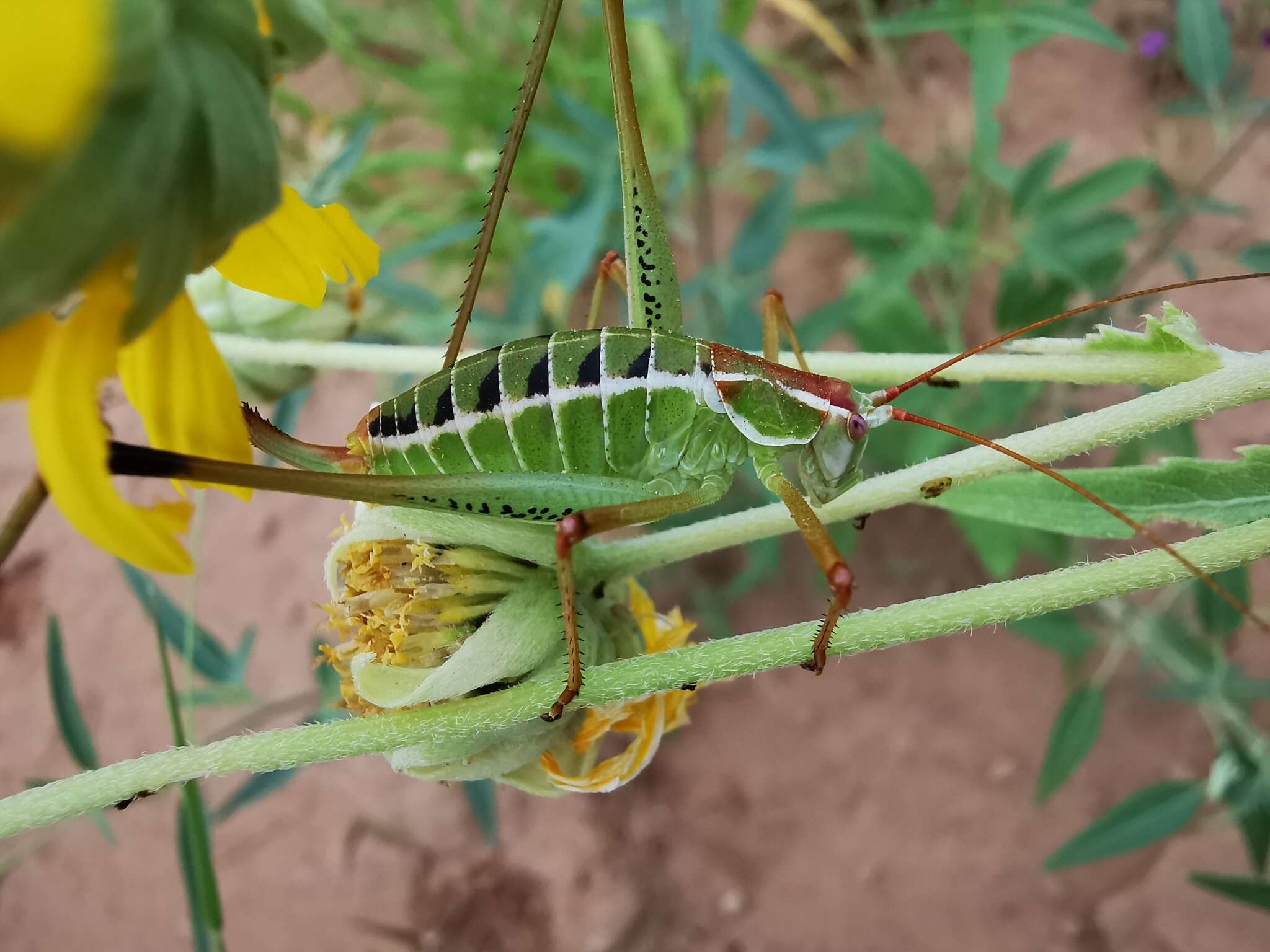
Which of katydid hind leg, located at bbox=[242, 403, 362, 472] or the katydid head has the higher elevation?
katydid hind leg, located at bbox=[242, 403, 362, 472]

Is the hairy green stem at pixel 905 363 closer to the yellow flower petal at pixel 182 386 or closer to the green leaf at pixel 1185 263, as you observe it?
the yellow flower petal at pixel 182 386

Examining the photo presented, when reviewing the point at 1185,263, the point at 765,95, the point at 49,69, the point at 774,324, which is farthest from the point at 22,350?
the point at 1185,263

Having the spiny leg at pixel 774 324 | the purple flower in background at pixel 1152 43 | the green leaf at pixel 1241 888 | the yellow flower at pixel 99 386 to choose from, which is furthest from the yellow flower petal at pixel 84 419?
the purple flower in background at pixel 1152 43

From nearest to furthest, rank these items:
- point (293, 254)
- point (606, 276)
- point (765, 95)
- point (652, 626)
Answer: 1. point (293, 254)
2. point (652, 626)
3. point (606, 276)
4. point (765, 95)

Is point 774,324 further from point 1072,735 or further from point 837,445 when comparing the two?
point 1072,735

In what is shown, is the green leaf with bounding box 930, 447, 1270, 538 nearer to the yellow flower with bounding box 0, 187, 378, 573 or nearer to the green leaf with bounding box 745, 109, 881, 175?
the yellow flower with bounding box 0, 187, 378, 573

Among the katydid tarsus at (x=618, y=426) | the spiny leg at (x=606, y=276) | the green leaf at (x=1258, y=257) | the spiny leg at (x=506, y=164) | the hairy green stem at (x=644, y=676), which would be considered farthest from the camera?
the green leaf at (x=1258, y=257)

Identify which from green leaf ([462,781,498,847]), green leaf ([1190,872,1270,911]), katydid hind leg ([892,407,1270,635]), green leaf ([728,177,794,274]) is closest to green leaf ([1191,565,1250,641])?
green leaf ([1190,872,1270,911])
